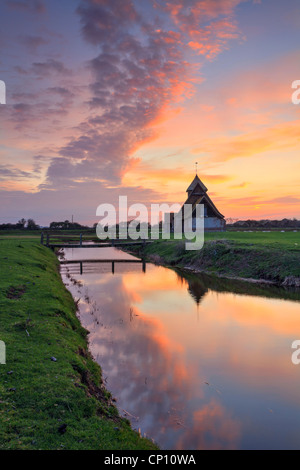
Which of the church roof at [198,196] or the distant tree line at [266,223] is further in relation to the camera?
the distant tree line at [266,223]

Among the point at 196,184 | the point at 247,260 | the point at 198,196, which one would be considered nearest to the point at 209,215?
the point at 198,196

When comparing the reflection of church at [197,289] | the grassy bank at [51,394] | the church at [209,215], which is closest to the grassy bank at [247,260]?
the reflection of church at [197,289]

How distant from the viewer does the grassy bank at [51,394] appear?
5.90 meters

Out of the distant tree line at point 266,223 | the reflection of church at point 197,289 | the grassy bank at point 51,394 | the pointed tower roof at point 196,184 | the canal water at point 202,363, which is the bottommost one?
the canal water at point 202,363

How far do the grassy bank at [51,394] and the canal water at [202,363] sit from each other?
1.07m

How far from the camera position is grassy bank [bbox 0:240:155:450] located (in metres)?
5.90

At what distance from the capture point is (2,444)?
5.46 meters

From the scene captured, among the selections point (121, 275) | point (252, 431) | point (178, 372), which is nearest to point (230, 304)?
point (178, 372)

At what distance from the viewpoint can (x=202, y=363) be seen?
1162 cm

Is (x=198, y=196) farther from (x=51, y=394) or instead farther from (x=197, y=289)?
(x=51, y=394)

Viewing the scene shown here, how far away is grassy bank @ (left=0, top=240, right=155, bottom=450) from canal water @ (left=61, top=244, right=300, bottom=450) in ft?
3.50

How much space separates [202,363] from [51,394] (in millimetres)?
6328

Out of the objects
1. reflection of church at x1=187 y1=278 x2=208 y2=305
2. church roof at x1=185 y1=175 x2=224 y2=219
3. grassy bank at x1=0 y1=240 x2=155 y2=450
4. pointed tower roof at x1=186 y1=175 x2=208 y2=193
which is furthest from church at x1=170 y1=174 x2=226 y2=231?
grassy bank at x1=0 y1=240 x2=155 y2=450

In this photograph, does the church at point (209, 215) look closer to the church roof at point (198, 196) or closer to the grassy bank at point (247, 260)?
the church roof at point (198, 196)
